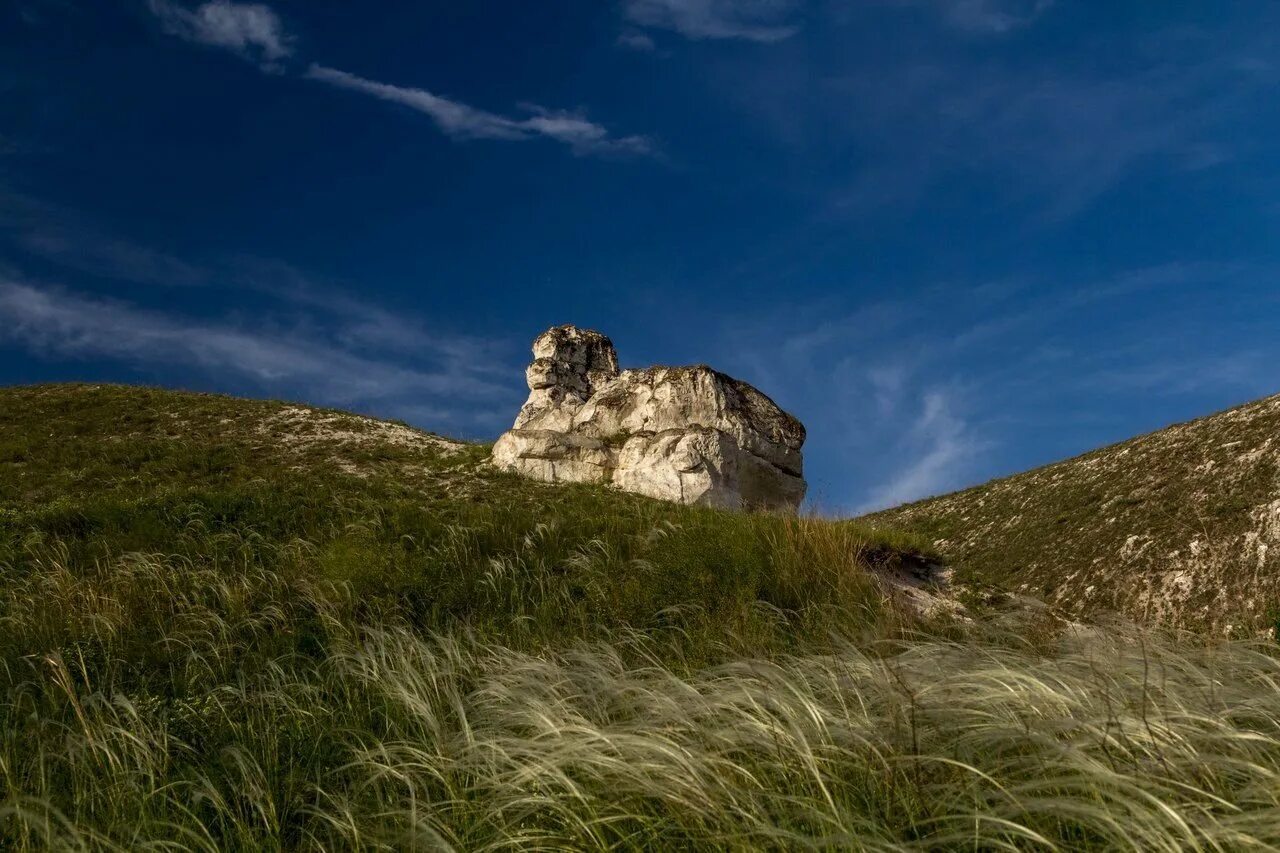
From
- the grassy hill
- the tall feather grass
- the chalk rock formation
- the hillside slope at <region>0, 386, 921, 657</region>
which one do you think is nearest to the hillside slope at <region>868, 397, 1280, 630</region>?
the grassy hill

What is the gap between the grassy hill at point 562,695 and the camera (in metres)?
3.29

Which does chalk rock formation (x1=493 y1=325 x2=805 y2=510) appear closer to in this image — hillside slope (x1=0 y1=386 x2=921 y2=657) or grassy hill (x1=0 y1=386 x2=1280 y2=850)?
hillside slope (x1=0 y1=386 x2=921 y2=657)

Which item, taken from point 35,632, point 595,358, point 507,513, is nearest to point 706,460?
point 507,513

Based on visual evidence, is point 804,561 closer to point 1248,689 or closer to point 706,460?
point 1248,689

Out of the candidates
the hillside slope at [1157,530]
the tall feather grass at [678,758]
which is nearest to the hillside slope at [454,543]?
the tall feather grass at [678,758]

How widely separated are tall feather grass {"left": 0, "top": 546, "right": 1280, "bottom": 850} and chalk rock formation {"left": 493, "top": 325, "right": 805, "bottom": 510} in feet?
34.5

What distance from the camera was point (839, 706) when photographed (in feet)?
14.9

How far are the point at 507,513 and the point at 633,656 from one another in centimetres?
630

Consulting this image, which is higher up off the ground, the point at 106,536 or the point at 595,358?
the point at 595,358

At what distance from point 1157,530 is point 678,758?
43.0 ft

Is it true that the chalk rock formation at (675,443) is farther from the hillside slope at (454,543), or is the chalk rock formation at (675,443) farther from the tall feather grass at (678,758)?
the tall feather grass at (678,758)

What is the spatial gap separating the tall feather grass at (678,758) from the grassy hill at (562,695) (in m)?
0.03

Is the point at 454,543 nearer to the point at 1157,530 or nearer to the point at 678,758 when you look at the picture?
the point at 678,758

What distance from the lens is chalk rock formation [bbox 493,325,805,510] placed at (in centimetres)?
1703
